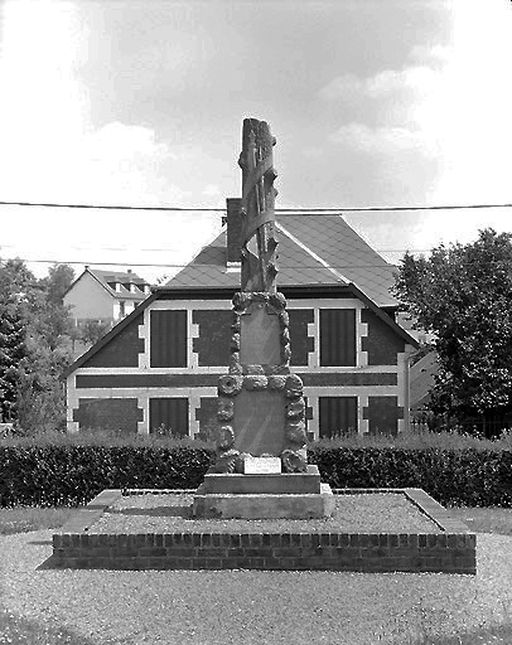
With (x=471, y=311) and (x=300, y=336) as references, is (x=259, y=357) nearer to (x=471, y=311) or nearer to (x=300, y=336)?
(x=300, y=336)

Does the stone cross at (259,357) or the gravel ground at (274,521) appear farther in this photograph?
the stone cross at (259,357)

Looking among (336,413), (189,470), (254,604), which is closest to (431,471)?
(189,470)

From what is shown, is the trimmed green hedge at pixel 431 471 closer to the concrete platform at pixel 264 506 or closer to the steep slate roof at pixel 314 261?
the concrete platform at pixel 264 506

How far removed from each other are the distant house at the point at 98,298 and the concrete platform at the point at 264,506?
3228 inches

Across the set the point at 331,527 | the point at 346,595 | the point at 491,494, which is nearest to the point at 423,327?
the point at 491,494

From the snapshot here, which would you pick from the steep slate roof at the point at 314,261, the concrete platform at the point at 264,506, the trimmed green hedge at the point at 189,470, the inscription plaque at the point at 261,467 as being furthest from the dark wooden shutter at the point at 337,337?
the concrete platform at the point at 264,506

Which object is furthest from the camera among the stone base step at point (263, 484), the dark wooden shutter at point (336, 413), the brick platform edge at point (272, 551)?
the dark wooden shutter at point (336, 413)

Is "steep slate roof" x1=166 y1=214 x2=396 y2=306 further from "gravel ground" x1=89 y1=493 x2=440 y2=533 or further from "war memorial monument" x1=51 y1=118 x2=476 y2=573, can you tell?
"gravel ground" x1=89 y1=493 x2=440 y2=533

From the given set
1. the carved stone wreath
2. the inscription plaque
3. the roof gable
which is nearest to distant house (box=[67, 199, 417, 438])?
the carved stone wreath

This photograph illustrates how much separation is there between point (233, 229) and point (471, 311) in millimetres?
7269

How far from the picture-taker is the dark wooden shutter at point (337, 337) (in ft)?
89.1

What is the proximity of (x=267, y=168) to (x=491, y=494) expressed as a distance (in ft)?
29.4

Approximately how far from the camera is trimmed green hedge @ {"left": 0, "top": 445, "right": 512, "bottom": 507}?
1922cm

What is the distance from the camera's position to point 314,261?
28.6 m
